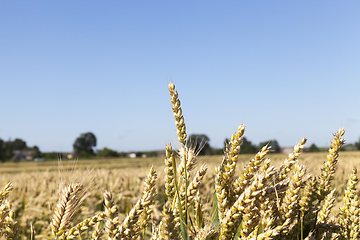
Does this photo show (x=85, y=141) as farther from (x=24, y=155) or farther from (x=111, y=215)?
(x=111, y=215)

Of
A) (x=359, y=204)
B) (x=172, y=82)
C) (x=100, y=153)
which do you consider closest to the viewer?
(x=172, y=82)

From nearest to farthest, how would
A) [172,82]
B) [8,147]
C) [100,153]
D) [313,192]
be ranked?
[172,82] → [313,192] → [8,147] → [100,153]

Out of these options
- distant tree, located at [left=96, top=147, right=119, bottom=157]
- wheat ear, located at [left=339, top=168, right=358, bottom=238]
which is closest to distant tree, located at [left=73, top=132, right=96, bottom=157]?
distant tree, located at [left=96, top=147, right=119, bottom=157]

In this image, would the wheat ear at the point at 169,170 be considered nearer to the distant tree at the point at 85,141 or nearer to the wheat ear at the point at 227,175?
the wheat ear at the point at 227,175

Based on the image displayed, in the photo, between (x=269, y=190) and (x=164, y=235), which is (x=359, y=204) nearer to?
(x=269, y=190)

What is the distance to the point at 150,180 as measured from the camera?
114cm

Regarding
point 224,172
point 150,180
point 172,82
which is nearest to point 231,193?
point 224,172

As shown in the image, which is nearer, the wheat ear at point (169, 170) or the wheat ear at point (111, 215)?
the wheat ear at point (111, 215)

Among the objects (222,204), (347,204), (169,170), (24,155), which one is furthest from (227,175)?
(24,155)

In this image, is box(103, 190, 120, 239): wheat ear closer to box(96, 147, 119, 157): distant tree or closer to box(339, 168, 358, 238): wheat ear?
box(339, 168, 358, 238): wheat ear

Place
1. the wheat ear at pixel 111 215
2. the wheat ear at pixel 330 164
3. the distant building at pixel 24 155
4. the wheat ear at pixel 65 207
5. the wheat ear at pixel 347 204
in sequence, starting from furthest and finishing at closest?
the distant building at pixel 24 155 < the wheat ear at pixel 347 204 < the wheat ear at pixel 330 164 < the wheat ear at pixel 65 207 < the wheat ear at pixel 111 215

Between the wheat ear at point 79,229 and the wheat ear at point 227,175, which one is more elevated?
the wheat ear at point 227,175

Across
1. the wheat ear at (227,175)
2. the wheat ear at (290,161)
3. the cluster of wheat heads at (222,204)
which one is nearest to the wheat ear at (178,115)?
the cluster of wheat heads at (222,204)

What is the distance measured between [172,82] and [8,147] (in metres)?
87.3
